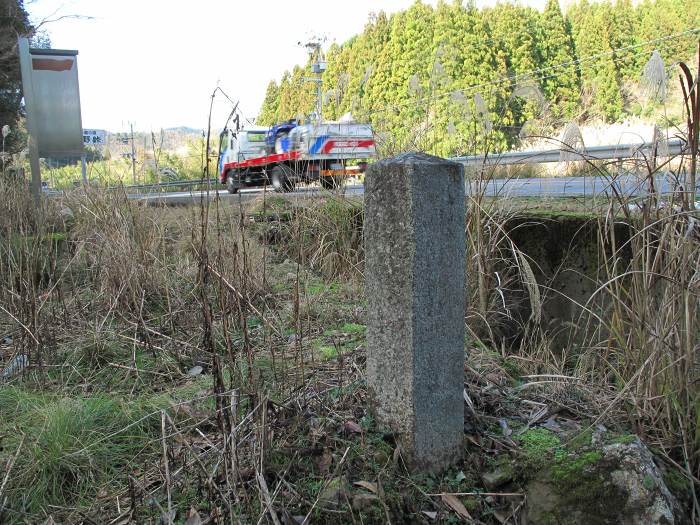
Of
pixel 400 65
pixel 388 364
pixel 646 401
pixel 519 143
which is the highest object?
pixel 400 65

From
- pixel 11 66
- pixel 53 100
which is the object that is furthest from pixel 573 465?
pixel 11 66

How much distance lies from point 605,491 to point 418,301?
790 millimetres

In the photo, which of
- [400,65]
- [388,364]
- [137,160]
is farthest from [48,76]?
[400,65]

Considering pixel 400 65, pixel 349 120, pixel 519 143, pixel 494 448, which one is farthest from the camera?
pixel 400 65

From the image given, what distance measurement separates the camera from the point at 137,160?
187 inches

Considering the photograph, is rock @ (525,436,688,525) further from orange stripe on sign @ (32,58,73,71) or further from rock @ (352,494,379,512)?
orange stripe on sign @ (32,58,73,71)

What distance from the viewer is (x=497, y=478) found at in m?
1.89

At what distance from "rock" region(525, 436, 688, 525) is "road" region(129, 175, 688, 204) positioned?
3.23 ft

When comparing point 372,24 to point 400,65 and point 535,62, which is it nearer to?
point 400,65

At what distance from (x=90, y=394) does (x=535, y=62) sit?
19283 mm

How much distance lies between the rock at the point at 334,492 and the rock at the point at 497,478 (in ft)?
1.53

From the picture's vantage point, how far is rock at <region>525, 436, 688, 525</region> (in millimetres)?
1680

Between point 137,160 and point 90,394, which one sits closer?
point 90,394

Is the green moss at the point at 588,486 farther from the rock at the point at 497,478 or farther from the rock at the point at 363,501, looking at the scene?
the rock at the point at 363,501
